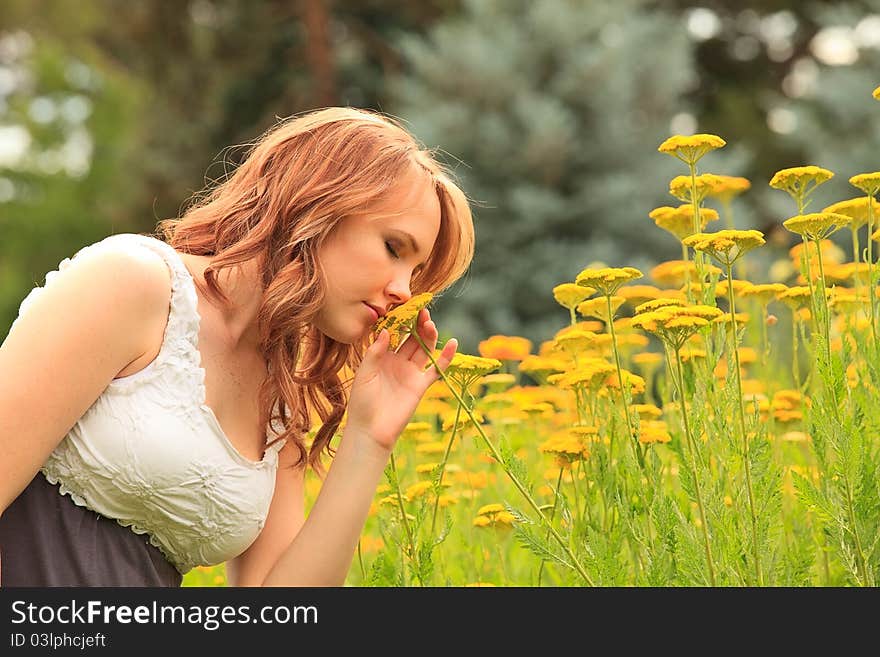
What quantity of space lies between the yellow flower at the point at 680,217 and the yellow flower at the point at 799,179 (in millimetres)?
171

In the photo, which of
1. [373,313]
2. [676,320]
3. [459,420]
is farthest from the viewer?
[459,420]

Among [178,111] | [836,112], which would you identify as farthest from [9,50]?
[836,112]

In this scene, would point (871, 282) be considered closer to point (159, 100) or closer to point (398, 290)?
point (398, 290)

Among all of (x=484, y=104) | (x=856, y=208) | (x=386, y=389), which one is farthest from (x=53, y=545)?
(x=484, y=104)

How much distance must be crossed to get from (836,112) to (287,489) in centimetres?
797

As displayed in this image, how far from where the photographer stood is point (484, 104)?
25.1 feet

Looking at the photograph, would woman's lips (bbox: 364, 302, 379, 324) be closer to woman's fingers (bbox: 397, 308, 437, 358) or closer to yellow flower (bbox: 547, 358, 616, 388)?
woman's fingers (bbox: 397, 308, 437, 358)

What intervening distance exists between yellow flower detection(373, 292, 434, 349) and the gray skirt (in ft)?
1.76

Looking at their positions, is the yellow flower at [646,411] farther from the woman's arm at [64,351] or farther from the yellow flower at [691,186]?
the woman's arm at [64,351]

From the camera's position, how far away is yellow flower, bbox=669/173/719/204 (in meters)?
1.76

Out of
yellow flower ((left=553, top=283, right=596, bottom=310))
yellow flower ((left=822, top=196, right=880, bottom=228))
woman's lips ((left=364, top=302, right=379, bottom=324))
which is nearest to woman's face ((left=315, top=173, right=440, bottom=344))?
woman's lips ((left=364, top=302, right=379, bottom=324))

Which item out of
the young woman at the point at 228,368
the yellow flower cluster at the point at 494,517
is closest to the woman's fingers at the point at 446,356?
the young woman at the point at 228,368

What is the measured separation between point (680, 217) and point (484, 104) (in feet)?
19.5

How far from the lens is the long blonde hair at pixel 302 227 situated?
5.76ft
